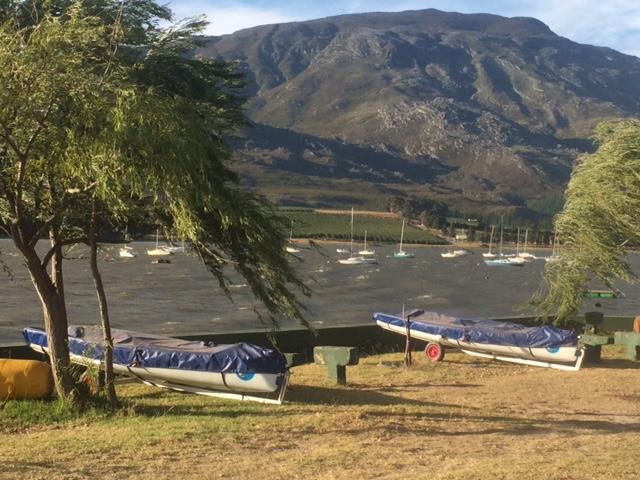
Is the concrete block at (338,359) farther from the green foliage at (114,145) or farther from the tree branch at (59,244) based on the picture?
the tree branch at (59,244)

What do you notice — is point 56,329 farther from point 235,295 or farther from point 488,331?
point 235,295

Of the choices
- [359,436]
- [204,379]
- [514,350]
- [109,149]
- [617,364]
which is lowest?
[617,364]

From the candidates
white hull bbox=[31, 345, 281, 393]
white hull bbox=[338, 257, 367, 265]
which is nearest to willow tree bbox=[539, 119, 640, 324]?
white hull bbox=[31, 345, 281, 393]

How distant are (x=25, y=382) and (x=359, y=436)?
6190mm

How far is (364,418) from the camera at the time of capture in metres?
13.2

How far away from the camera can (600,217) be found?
76.9 feet

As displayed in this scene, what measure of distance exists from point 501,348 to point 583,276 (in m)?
4.52

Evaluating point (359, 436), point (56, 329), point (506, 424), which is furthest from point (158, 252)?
point (359, 436)

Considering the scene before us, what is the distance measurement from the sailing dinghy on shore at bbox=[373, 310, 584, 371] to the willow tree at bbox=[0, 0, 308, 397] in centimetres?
984

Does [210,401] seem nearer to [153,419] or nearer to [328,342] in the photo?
[153,419]

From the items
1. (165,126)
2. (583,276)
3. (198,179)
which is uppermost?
(165,126)

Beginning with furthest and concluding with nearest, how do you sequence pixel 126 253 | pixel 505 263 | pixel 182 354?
pixel 505 263, pixel 126 253, pixel 182 354

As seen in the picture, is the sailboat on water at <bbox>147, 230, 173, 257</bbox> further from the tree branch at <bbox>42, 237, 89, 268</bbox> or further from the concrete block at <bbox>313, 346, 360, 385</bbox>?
the tree branch at <bbox>42, 237, 89, 268</bbox>

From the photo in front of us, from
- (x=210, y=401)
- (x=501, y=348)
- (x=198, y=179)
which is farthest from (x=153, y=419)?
(x=501, y=348)
